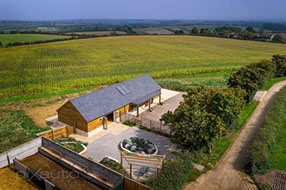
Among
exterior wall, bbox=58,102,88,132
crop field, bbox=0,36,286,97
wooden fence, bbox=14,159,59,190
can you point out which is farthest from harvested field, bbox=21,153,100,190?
crop field, bbox=0,36,286,97

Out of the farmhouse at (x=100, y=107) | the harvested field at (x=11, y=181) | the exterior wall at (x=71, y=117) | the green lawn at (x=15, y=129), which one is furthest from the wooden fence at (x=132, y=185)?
the green lawn at (x=15, y=129)

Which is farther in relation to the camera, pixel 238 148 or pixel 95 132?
pixel 95 132

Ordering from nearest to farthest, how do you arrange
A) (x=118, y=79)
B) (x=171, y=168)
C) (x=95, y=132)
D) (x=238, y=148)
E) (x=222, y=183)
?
(x=171, y=168)
(x=222, y=183)
(x=238, y=148)
(x=95, y=132)
(x=118, y=79)

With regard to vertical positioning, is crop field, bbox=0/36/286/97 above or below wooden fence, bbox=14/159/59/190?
above

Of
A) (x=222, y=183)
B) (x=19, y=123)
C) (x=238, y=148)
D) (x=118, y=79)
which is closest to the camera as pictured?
(x=222, y=183)

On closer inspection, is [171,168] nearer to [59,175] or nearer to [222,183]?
[222,183]

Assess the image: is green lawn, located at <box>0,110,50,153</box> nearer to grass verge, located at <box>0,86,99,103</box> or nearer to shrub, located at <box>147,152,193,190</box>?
grass verge, located at <box>0,86,99,103</box>

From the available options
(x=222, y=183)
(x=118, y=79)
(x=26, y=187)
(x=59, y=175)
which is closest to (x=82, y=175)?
(x=59, y=175)

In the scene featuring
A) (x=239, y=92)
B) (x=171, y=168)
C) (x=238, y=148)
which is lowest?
(x=238, y=148)
